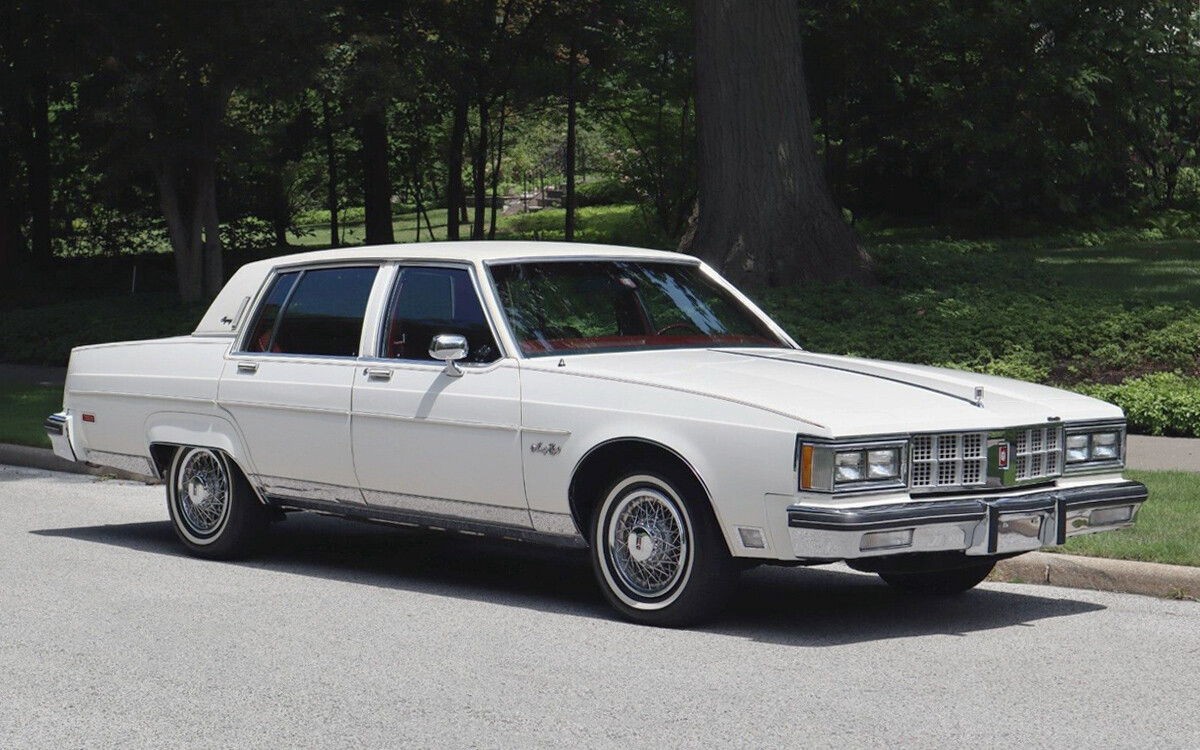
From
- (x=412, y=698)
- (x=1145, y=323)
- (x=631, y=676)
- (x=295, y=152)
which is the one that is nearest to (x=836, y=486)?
(x=631, y=676)

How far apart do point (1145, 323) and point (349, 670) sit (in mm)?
11933

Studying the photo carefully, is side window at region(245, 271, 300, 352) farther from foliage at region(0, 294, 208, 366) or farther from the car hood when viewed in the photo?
foliage at region(0, 294, 208, 366)

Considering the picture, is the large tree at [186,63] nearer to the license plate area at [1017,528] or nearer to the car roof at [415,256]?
the car roof at [415,256]

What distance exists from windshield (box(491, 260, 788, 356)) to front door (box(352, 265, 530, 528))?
8.2 inches

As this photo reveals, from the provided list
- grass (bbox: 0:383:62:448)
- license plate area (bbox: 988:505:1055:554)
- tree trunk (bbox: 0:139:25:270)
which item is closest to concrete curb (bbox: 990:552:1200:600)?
license plate area (bbox: 988:505:1055:554)

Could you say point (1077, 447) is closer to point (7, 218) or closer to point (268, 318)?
point (268, 318)

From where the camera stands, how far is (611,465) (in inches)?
288

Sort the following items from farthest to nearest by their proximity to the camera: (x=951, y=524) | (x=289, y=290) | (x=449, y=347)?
(x=289, y=290), (x=449, y=347), (x=951, y=524)

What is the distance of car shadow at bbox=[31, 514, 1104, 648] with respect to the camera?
288 inches

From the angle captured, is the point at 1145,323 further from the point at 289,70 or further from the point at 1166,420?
the point at 289,70

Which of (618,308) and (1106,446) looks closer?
(1106,446)

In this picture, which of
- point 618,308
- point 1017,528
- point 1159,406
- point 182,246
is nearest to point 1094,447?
point 1017,528

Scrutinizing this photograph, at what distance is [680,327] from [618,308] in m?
0.35

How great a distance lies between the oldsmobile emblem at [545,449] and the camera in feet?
24.0
